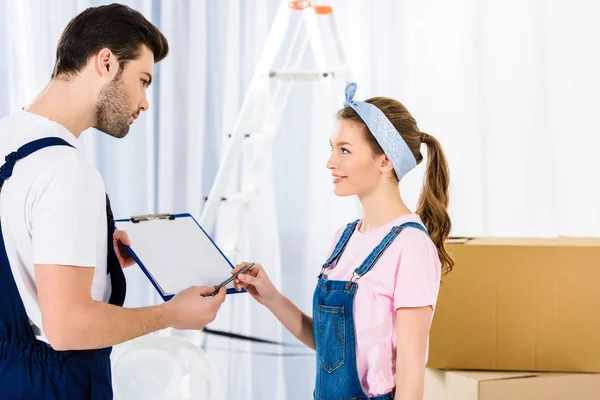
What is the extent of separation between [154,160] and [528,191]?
55.6 inches

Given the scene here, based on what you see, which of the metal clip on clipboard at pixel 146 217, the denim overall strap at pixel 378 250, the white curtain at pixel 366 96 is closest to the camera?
the denim overall strap at pixel 378 250

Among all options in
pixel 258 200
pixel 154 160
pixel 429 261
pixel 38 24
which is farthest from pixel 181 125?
pixel 429 261

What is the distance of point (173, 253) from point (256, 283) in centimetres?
18

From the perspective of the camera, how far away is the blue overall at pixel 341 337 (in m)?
1.31

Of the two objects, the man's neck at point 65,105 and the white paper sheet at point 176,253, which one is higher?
the man's neck at point 65,105

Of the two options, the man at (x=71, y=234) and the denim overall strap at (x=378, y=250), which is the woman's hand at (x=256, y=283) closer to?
the man at (x=71, y=234)

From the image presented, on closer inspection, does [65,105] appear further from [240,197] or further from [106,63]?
[240,197]

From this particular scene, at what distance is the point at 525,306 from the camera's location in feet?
5.91

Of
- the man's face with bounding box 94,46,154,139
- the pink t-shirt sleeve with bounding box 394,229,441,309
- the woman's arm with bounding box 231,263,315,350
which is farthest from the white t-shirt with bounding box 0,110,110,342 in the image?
the pink t-shirt sleeve with bounding box 394,229,441,309

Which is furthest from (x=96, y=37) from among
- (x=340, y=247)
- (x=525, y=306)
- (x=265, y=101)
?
(x=265, y=101)

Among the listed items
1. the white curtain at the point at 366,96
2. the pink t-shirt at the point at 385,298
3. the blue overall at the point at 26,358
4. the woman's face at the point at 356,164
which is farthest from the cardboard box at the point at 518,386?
the white curtain at the point at 366,96

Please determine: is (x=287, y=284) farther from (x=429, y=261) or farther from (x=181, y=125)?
(x=429, y=261)

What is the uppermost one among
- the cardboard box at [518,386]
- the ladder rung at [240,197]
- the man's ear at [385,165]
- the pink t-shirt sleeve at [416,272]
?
the man's ear at [385,165]

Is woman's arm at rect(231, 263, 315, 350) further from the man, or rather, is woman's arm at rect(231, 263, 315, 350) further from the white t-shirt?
the white t-shirt
